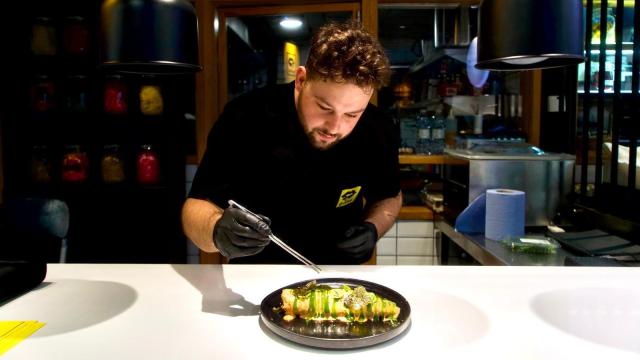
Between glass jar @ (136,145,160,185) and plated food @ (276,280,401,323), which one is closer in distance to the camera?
plated food @ (276,280,401,323)

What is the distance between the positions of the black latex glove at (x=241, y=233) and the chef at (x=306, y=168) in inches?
10.7

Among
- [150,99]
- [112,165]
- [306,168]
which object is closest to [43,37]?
[150,99]

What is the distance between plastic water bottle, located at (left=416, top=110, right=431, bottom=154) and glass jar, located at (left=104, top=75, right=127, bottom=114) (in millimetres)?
1992

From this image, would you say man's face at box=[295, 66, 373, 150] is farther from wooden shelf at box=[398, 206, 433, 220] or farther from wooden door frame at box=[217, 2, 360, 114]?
wooden door frame at box=[217, 2, 360, 114]

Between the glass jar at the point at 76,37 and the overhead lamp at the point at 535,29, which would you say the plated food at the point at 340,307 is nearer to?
the overhead lamp at the point at 535,29

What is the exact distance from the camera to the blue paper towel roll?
7.54ft

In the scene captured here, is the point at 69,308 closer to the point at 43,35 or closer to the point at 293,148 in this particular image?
the point at 293,148

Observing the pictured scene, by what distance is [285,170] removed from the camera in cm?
180

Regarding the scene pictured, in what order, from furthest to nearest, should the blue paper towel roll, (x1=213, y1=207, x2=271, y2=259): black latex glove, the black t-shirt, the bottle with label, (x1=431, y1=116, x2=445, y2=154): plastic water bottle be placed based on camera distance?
the bottle with label
(x1=431, y1=116, x2=445, y2=154): plastic water bottle
the blue paper towel roll
the black t-shirt
(x1=213, y1=207, x2=271, y2=259): black latex glove

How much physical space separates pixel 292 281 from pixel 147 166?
2.22 metres

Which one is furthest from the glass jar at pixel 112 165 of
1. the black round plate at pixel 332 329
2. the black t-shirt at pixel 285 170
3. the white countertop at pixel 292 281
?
the black round plate at pixel 332 329

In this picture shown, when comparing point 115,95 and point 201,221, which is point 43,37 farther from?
point 201,221

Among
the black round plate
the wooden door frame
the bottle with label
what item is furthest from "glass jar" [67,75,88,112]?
the black round plate

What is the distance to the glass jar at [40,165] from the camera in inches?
133
